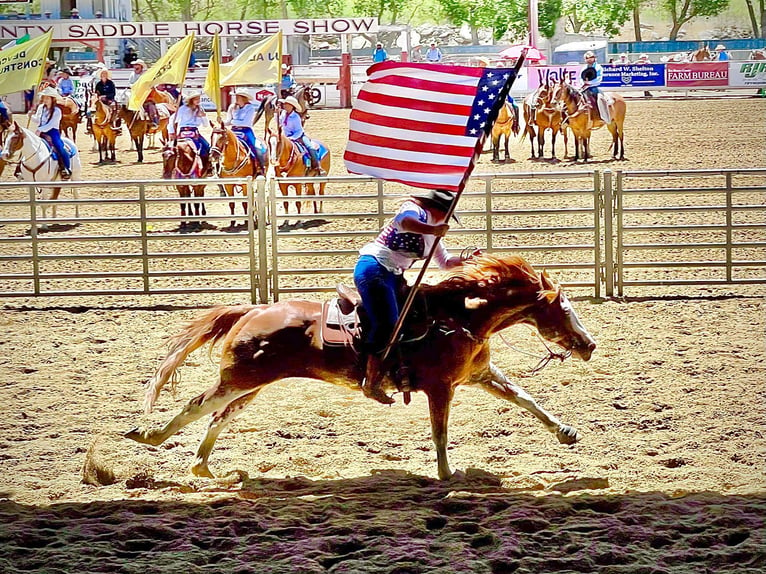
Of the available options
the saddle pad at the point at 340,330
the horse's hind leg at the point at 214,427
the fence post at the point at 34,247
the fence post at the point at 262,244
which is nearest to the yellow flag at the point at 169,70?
the fence post at the point at 34,247

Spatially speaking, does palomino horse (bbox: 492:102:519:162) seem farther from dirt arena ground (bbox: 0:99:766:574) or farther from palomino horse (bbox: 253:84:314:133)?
dirt arena ground (bbox: 0:99:766:574)

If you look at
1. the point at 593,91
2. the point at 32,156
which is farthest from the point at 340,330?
the point at 593,91

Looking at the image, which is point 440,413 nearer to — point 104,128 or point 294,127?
point 294,127

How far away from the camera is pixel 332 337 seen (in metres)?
6.02

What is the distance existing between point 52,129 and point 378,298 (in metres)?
12.3

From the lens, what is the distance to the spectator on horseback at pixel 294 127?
16547 mm

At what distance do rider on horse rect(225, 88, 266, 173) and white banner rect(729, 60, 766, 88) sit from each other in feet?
81.1

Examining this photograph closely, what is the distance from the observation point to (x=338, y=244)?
14.4 metres

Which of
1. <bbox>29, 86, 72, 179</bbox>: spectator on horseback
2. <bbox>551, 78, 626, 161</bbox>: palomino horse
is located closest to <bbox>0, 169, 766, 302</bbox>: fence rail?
<bbox>29, 86, 72, 179</bbox>: spectator on horseback

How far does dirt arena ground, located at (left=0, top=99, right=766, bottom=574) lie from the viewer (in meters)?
4.97

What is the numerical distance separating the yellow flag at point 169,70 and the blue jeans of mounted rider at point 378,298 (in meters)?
14.2

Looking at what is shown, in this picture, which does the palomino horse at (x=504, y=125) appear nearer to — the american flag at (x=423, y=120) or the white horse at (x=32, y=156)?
the white horse at (x=32, y=156)

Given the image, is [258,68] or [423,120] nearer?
[423,120]

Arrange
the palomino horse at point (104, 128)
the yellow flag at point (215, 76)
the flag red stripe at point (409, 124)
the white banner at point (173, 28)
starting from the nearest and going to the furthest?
1. the flag red stripe at point (409, 124)
2. the yellow flag at point (215, 76)
3. the palomino horse at point (104, 128)
4. the white banner at point (173, 28)
